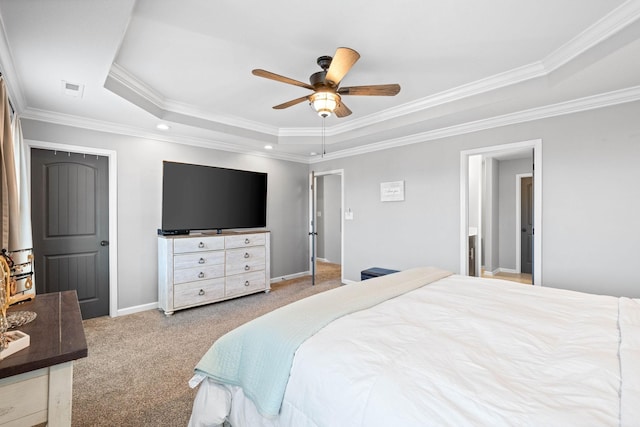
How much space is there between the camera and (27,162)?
3070 mm

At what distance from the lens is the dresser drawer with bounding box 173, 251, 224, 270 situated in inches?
147

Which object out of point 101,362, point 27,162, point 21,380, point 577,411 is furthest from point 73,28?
point 577,411

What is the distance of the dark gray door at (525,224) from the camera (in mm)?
5840

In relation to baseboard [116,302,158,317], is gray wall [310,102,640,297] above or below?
above

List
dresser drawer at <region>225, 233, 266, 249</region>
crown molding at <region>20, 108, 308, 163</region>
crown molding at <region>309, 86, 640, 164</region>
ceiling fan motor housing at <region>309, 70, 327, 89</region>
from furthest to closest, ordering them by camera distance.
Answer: dresser drawer at <region>225, 233, 266, 249</region> → crown molding at <region>20, 108, 308, 163</region> → crown molding at <region>309, 86, 640, 164</region> → ceiling fan motor housing at <region>309, 70, 327, 89</region>

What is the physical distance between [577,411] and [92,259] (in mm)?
4414

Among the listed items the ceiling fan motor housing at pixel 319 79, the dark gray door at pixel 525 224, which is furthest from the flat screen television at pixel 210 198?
the dark gray door at pixel 525 224

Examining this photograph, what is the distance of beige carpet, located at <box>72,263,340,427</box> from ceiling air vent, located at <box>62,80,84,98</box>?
94.0 inches

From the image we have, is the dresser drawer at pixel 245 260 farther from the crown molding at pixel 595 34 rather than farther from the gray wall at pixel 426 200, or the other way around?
the crown molding at pixel 595 34

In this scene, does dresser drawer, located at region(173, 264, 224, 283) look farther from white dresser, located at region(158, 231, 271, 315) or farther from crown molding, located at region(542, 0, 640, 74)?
crown molding, located at region(542, 0, 640, 74)

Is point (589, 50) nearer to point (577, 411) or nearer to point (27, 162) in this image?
point (577, 411)

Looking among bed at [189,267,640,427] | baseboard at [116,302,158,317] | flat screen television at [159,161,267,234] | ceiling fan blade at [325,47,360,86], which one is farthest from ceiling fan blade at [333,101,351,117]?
baseboard at [116,302,158,317]

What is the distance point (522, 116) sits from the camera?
3295 mm

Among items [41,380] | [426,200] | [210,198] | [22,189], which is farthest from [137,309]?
[426,200]
